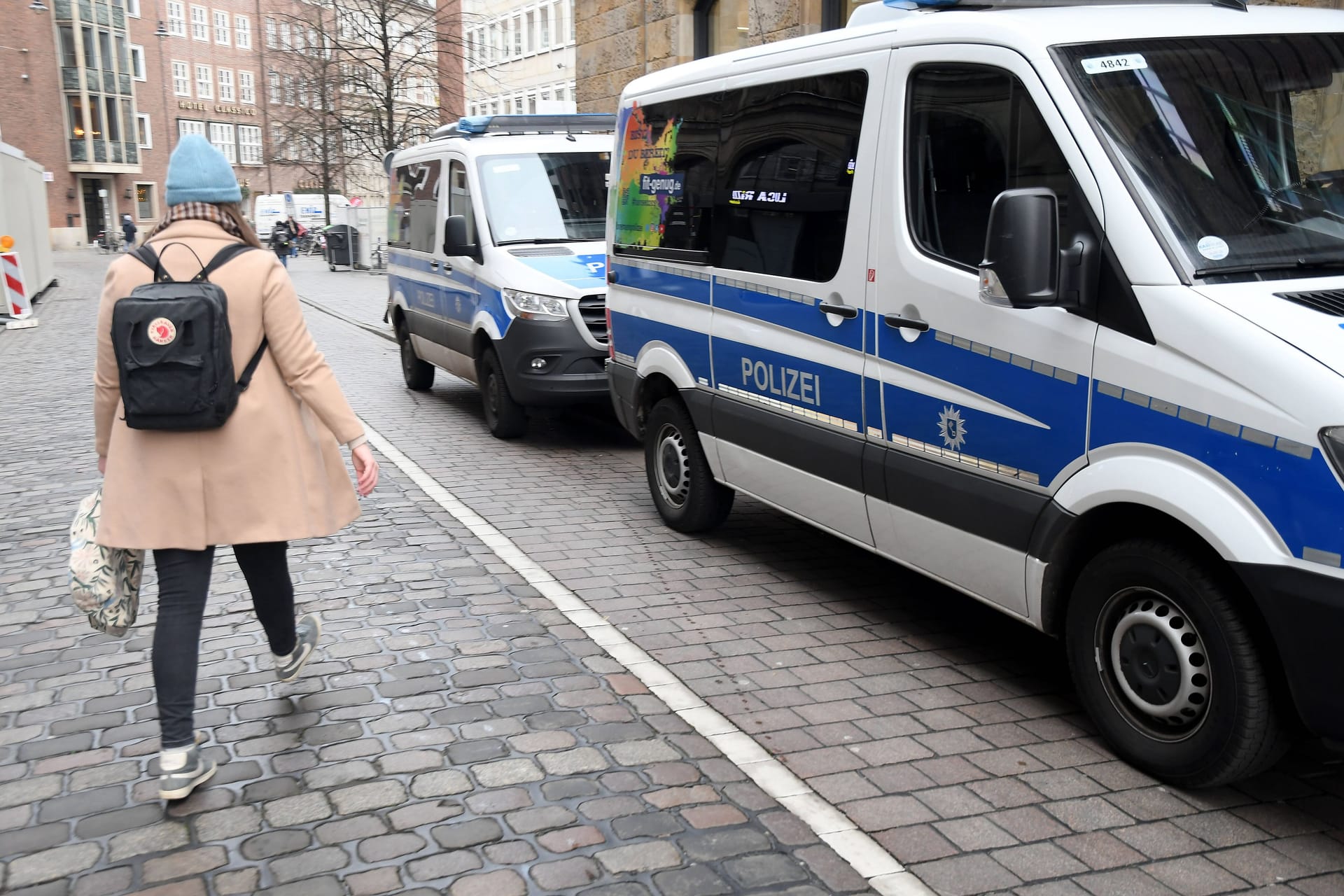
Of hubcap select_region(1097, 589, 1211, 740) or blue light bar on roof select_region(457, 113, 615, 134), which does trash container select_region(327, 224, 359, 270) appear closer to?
blue light bar on roof select_region(457, 113, 615, 134)

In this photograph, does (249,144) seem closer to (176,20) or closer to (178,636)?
(176,20)

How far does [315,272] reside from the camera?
1518 inches

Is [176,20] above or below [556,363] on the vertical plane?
above

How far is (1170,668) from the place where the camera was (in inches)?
146

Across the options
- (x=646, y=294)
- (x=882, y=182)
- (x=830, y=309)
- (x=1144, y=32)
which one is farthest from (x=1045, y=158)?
(x=646, y=294)

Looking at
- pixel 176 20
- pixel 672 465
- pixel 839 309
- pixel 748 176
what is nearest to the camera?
pixel 839 309

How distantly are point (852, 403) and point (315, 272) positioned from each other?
118 ft

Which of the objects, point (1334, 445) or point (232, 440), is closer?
point (1334, 445)

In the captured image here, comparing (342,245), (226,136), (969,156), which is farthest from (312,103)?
(226,136)

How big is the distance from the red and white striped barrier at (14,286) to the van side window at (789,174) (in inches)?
736

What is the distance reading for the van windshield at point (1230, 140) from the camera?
3.73m

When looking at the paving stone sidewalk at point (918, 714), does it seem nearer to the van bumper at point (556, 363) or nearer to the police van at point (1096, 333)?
the police van at point (1096, 333)

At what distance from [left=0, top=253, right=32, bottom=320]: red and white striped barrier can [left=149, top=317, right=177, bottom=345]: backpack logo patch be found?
787 inches

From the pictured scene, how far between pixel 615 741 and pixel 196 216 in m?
2.11
